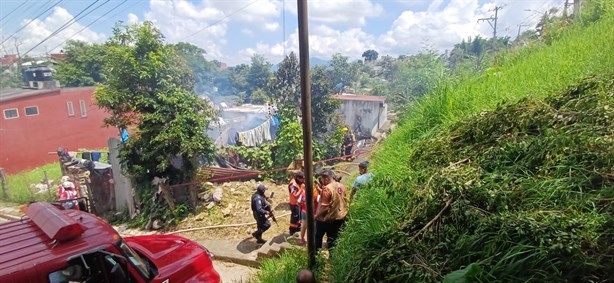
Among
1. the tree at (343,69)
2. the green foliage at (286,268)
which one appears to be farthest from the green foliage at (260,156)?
the tree at (343,69)

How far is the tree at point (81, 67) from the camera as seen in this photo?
114ft

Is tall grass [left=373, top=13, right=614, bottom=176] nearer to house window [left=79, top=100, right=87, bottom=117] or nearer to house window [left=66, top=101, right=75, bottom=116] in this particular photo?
house window [left=66, top=101, right=75, bottom=116]

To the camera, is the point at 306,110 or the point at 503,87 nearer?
the point at 306,110

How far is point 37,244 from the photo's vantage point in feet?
10.8

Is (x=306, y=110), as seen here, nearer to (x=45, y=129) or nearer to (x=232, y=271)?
(x=232, y=271)

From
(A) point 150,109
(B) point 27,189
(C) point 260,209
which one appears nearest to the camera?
(C) point 260,209

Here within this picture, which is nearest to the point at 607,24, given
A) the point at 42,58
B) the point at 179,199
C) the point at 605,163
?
the point at 605,163

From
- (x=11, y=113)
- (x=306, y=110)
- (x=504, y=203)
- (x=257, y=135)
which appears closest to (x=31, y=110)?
(x=11, y=113)

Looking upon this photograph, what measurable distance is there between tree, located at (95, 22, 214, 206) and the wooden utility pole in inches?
235

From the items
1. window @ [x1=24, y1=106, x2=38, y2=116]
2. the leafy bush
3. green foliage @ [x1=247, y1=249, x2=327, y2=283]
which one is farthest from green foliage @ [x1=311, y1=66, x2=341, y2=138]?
window @ [x1=24, y1=106, x2=38, y2=116]

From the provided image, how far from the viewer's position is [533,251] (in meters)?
2.27

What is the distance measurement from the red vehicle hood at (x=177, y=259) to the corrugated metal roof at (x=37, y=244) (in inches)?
29.3

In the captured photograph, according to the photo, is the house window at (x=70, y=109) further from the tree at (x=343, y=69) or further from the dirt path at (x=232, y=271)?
the tree at (x=343, y=69)

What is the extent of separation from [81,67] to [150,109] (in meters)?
34.7
